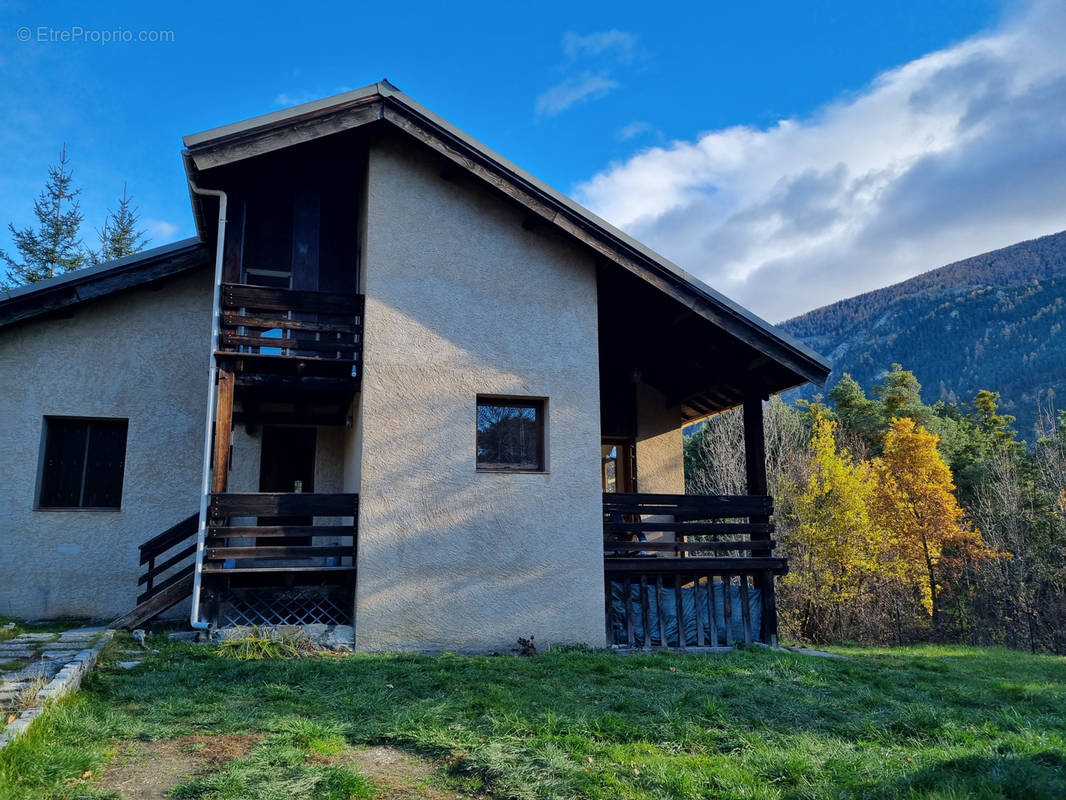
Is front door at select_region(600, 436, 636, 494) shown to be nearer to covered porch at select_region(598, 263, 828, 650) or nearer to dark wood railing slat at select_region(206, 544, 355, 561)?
covered porch at select_region(598, 263, 828, 650)

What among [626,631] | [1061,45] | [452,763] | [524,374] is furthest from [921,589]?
Result: [452,763]

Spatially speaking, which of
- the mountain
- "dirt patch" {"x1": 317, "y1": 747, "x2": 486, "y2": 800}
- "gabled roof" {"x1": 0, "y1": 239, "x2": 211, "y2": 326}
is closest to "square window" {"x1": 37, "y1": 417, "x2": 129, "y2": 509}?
"gabled roof" {"x1": 0, "y1": 239, "x2": 211, "y2": 326}

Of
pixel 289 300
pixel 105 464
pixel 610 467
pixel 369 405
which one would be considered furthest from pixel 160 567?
pixel 610 467

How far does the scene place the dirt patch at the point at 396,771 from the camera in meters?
3.94

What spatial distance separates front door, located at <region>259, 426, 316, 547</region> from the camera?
37.7ft

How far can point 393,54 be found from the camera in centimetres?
1216

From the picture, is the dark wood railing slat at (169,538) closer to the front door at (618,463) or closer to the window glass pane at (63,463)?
the window glass pane at (63,463)

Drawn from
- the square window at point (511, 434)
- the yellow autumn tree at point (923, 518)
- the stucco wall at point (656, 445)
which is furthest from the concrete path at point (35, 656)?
the yellow autumn tree at point (923, 518)

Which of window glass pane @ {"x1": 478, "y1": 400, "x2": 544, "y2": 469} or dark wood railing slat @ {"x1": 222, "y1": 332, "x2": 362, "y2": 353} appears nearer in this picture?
dark wood railing slat @ {"x1": 222, "y1": 332, "x2": 362, "y2": 353}

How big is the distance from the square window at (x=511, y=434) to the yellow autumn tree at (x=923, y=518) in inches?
809

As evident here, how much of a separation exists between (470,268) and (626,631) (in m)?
5.23

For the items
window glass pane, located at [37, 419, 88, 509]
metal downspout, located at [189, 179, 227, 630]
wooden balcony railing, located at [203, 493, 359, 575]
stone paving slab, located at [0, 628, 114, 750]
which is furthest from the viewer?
window glass pane, located at [37, 419, 88, 509]

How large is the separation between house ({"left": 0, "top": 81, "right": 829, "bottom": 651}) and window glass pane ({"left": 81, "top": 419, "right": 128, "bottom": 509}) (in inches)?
1.3
